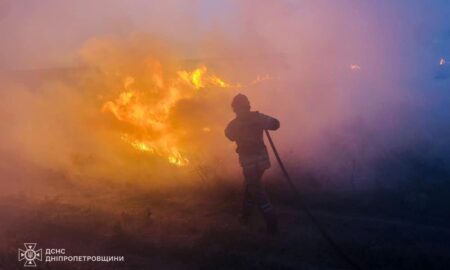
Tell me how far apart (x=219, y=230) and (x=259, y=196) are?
0.88 metres

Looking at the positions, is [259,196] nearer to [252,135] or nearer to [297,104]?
[252,135]

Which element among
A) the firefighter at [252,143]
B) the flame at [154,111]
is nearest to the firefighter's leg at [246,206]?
the firefighter at [252,143]

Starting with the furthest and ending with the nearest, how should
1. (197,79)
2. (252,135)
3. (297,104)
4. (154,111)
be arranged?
1. (197,79)
2. (297,104)
3. (154,111)
4. (252,135)

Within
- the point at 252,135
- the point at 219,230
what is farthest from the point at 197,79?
the point at 219,230

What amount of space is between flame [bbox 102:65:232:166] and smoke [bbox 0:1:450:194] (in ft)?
0.20

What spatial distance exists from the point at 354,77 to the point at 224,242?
22.6 ft

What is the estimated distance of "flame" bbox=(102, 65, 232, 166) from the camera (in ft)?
34.9

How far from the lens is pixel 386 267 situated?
5711 mm

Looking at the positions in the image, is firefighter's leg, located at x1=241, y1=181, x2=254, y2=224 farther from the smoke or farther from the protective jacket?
the smoke

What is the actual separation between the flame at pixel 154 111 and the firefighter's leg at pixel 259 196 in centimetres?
336

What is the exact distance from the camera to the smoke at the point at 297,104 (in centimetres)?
1001

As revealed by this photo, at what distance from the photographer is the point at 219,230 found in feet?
23.1

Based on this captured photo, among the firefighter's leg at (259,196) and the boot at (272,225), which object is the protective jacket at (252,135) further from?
the boot at (272,225)

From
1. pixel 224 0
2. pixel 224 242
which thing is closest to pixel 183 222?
pixel 224 242
